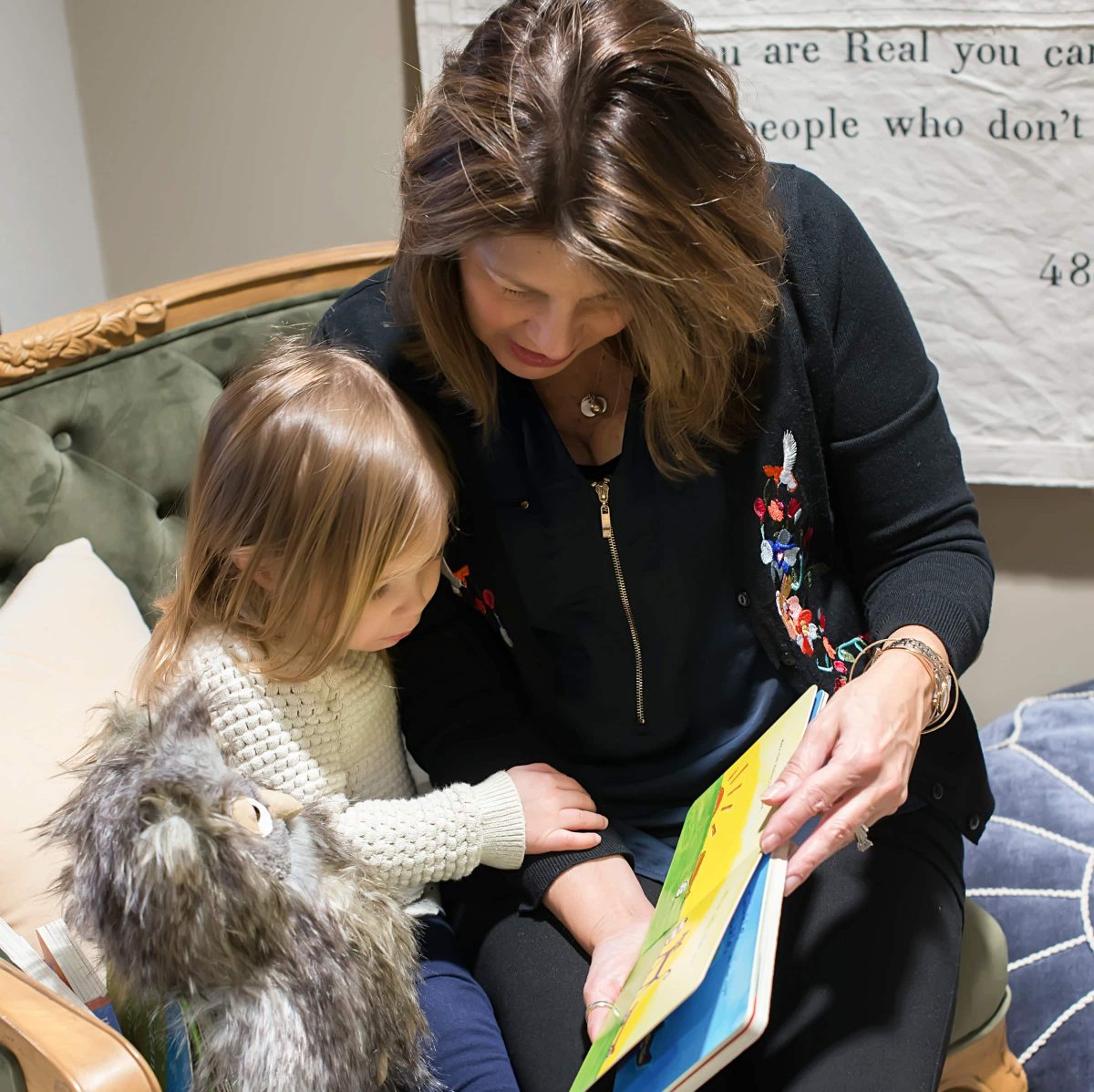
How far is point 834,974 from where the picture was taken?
951 millimetres

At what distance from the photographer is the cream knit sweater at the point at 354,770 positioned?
95cm

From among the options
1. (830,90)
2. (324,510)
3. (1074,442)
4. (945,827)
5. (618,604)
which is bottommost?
(945,827)

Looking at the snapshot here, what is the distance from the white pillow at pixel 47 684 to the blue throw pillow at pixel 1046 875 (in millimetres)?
1117

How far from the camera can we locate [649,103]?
0.85 m

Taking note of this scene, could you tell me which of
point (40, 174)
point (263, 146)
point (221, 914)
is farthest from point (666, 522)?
point (40, 174)

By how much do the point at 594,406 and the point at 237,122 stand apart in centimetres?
87

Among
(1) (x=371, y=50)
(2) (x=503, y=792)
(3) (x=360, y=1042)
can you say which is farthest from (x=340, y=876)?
(1) (x=371, y=50)

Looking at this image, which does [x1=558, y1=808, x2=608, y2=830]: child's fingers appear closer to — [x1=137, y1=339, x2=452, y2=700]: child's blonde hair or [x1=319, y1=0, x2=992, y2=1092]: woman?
[x1=319, y1=0, x2=992, y2=1092]: woman

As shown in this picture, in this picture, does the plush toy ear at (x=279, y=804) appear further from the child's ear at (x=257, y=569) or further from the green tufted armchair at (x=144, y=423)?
the green tufted armchair at (x=144, y=423)

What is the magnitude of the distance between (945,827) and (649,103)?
0.71 meters

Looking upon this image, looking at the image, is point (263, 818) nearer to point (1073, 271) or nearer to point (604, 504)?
point (604, 504)

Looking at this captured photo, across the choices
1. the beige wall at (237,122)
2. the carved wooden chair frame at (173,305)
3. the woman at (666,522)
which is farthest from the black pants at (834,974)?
the beige wall at (237,122)

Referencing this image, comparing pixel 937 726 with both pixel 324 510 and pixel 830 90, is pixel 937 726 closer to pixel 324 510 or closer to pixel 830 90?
pixel 324 510

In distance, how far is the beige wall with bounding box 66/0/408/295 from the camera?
156 cm
